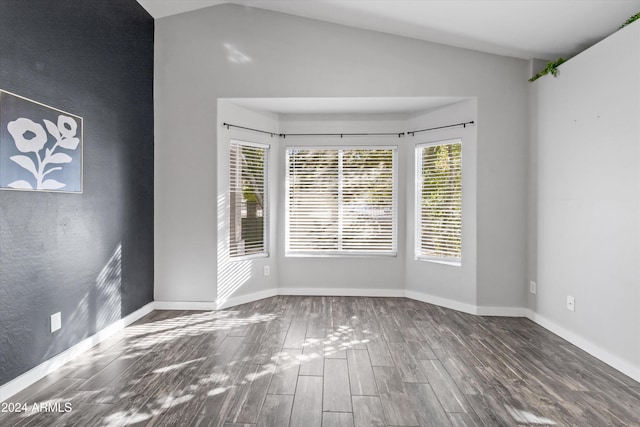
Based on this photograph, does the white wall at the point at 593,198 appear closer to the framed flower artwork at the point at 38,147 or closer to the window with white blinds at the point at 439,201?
the window with white blinds at the point at 439,201

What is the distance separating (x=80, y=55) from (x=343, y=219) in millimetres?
3397

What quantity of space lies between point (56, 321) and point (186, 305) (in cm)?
166

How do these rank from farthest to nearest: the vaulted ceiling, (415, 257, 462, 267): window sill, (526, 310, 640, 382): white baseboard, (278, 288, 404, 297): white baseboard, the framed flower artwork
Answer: (278, 288, 404, 297): white baseboard < (415, 257, 462, 267): window sill < the vaulted ceiling < (526, 310, 640, 382): white baseboard < the framed flower artwork

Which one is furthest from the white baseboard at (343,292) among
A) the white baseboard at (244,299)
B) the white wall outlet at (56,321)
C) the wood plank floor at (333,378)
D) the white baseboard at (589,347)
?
the white wall outlet at (56,321)

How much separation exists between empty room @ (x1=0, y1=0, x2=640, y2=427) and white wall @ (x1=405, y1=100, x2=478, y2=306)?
28 millimetres

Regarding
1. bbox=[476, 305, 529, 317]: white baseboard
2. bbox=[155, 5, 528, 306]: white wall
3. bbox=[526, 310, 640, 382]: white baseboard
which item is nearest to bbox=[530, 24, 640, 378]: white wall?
bbox=[526, 310, 640, 382]: white baseboard

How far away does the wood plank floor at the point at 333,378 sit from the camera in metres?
2.26

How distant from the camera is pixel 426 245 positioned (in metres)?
4.91

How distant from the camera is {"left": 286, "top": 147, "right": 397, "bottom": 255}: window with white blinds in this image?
519 cm

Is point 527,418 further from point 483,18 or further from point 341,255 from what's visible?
point 483,18

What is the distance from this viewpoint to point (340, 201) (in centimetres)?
522

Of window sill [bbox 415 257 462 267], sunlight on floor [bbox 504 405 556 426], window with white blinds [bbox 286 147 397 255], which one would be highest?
window with white blinds [bbox 286 147 397 255]

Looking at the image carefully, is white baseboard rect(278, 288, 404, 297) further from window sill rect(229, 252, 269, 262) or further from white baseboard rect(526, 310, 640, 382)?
white baseboard rect(526, 310, 640, 382)

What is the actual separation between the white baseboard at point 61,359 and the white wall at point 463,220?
3.37 metres
